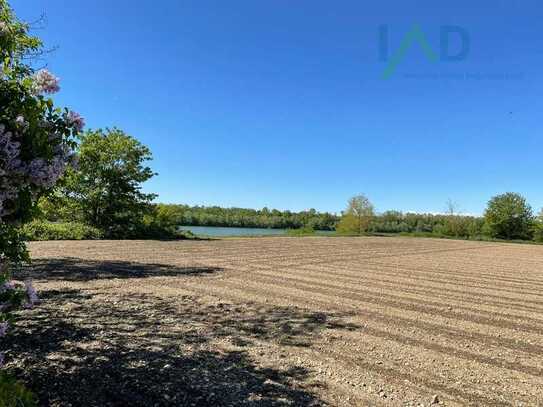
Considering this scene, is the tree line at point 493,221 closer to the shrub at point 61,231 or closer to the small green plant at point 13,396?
the shrub at point 61,231

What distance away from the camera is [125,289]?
28.8 ft

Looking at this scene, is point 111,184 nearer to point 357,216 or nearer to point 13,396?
Result: point 13,396

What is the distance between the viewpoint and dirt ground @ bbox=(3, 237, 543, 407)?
155 inches

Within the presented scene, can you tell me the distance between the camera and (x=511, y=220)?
206 feet

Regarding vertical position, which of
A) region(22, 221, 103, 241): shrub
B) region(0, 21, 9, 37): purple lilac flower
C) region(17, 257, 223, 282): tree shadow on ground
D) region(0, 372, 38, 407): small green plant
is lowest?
region(17, 257, 223, 282): tree shadow on ground

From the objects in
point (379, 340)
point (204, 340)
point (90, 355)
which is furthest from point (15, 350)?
point (379, 340)

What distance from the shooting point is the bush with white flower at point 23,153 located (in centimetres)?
282

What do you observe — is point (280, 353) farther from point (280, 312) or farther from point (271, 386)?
point (280, 312)

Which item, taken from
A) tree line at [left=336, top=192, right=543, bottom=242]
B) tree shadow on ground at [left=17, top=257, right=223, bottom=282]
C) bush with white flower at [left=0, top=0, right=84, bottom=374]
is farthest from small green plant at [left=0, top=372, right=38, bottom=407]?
tree line at [left=336, top=192, right=543, bottom=242]

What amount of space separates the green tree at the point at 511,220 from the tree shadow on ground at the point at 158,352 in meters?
66.8

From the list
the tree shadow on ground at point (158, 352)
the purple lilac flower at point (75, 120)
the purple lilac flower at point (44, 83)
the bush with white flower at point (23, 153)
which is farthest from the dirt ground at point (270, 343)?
the purple lilac flower at point (44, 83)

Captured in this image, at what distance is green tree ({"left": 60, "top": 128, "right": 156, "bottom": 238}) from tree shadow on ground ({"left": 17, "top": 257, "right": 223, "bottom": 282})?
1209cm

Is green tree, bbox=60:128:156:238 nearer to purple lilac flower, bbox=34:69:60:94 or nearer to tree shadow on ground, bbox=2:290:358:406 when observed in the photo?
tree shadow on ground, bbox=2:290:358:406

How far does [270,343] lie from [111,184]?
22680 mm
